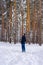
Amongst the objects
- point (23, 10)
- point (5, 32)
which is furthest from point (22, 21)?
point (5, 32)

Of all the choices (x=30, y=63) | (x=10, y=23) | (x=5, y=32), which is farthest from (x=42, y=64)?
(x=5, y=32)

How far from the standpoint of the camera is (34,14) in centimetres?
3269

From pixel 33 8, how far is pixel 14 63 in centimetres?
2049

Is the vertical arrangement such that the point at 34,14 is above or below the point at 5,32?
above

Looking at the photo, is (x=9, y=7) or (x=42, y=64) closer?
(x=42, y=64)

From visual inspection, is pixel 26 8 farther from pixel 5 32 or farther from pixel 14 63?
pixel 14 63

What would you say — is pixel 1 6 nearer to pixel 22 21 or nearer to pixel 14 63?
pixel 22 21

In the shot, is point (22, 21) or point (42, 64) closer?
point (42, 64)

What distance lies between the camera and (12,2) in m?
31.9

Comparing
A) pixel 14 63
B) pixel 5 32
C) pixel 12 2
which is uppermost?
pixel 12 2

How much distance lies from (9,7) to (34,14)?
308 centimetres

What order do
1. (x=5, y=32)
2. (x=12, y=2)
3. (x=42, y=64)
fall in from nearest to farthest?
(x=42, y=64)
(x=12, y=2)
(x=5, y=32)

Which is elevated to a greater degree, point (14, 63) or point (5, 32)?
point (14, 63)

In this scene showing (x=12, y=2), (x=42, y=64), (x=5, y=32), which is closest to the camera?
(x=42, y=64)
